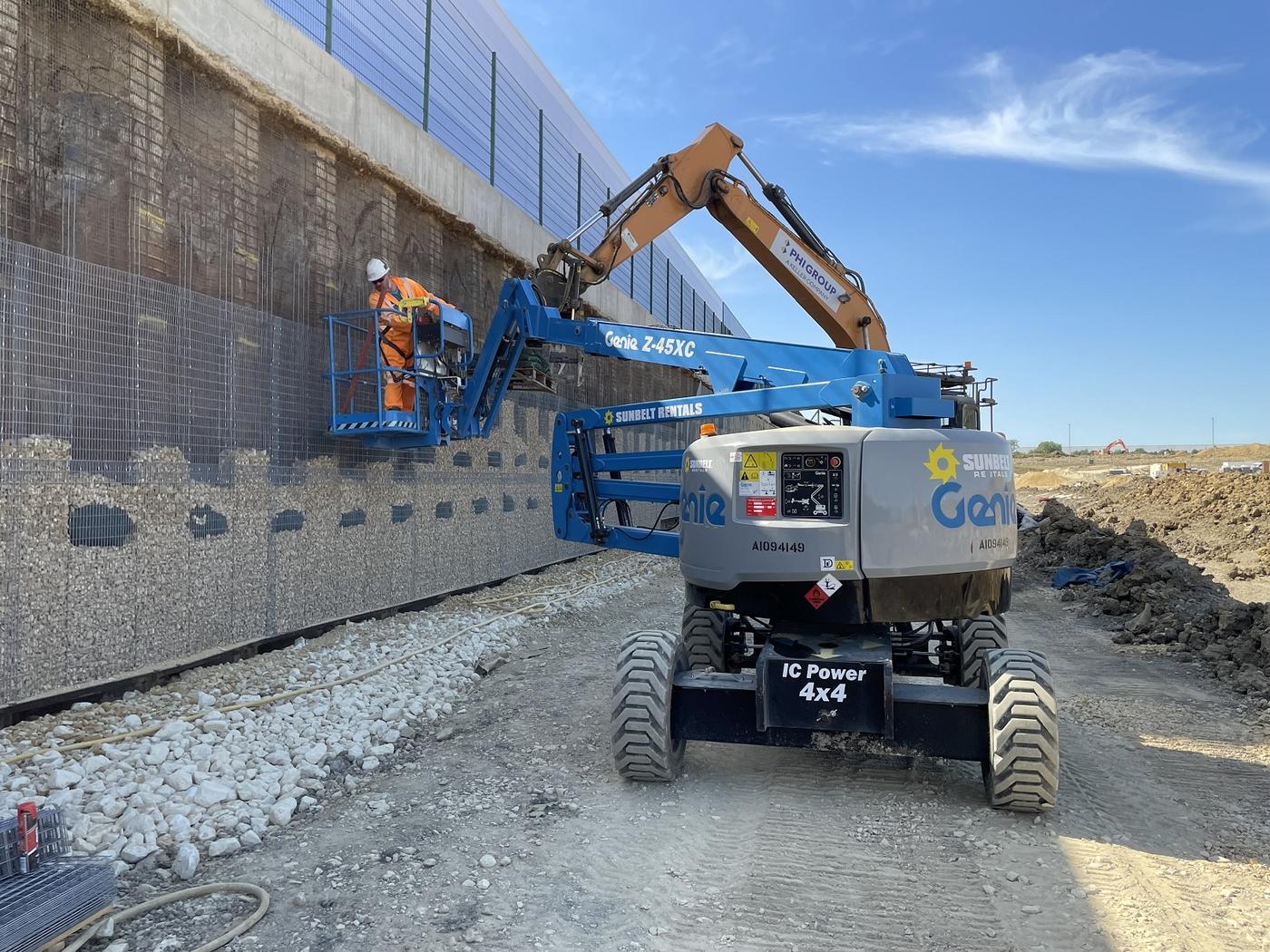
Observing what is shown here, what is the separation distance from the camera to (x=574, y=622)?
31.3 ft

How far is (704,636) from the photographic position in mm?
6121

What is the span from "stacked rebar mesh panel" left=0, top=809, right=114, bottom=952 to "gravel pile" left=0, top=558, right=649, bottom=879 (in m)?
0.50

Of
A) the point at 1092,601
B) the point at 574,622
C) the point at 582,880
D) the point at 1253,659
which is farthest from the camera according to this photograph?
the point at 1092,601

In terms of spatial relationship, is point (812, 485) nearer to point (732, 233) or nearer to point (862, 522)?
point (862, 522)

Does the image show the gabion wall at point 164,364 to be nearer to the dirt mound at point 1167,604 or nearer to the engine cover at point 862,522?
the engine cover at point 862,522

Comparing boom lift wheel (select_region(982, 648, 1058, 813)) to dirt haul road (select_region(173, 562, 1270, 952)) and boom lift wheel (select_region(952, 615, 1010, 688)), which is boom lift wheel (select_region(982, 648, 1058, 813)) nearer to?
dirt haul road (select_region(173, 562, 1270, 952))

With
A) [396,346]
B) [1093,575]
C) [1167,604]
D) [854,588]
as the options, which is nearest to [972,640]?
[854,588]

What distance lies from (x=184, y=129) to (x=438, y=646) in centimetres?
457

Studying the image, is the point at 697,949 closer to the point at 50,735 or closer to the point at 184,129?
the point at 50,735

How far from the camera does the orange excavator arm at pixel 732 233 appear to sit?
27.7 ft

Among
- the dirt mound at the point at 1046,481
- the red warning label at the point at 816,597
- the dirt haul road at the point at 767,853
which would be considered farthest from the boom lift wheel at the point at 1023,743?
the dirt mound at the point at 1046,481

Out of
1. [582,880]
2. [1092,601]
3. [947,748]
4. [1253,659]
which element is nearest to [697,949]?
[582,880]

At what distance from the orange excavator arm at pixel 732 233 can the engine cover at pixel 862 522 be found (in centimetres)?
405

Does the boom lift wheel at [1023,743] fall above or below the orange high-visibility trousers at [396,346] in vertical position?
below
